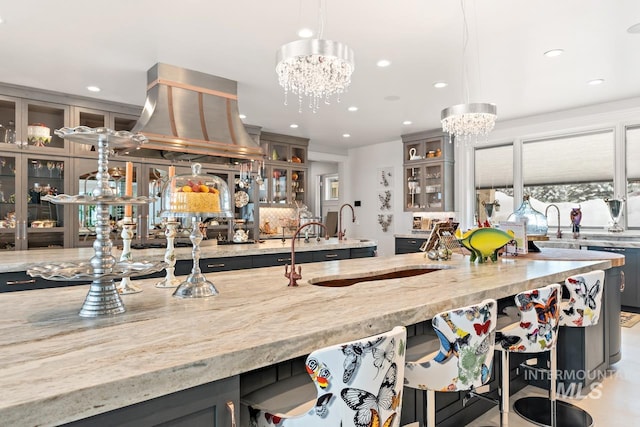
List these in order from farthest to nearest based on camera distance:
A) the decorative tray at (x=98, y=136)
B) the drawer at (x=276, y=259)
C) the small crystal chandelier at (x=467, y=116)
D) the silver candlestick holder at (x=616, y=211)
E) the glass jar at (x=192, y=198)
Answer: the silver candlestick holder at (x=616, y=211)
the drawer at (x=276, y=259)
the small crystal chandelier at (x=467, y=116)
the glass jar at (x=192, y=198)
the decorative tray at (x=98, y=136)

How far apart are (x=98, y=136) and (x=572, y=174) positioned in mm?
6583

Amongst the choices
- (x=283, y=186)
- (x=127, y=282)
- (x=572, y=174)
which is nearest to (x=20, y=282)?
(x=127, y=282)

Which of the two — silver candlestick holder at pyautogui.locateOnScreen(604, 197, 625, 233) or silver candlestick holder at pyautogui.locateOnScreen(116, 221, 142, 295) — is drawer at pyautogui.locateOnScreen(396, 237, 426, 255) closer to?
silver candlestick holder at pyautogui.locateOnScreen(604, 197, 625, 233)

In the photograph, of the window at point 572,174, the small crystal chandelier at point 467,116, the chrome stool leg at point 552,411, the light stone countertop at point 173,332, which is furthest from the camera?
the window at point 572,174

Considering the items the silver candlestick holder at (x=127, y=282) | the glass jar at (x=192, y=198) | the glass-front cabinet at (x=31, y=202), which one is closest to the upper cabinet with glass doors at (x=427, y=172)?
the glass-front cabinet at (x=31, y=202)

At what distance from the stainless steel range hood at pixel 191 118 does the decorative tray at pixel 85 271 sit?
2499 millimetres

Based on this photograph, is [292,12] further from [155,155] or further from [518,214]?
[518,214]

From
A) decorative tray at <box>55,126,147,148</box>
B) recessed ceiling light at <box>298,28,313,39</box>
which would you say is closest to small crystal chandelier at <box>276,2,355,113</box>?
recessed ceiling light at <box>298,28,313,39</box>

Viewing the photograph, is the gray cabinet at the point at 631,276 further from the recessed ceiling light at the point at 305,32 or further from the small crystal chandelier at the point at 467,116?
the recessed ceiling light at the point at 305,32

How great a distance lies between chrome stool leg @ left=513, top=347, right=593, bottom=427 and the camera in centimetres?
228

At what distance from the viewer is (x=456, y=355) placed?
58.7 inches

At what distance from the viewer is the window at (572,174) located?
5699mm

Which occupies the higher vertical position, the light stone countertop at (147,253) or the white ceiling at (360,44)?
the white ceiling at (360,44)

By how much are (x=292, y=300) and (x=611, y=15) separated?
341 cm
